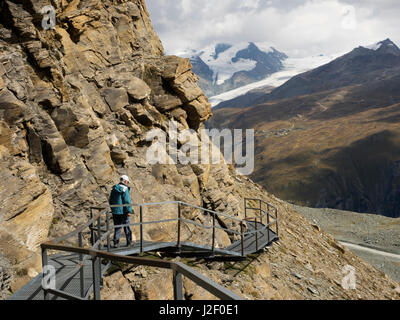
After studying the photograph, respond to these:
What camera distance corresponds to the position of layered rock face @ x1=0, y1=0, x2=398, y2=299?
10445mm

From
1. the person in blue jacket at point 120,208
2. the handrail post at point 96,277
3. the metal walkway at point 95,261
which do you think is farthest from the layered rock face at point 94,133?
the handrail post at point 96,277

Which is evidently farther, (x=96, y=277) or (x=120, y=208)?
(x=120, y=208)

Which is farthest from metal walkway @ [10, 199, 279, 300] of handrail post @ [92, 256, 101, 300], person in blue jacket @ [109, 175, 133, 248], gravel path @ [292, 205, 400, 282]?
gravel path @ [292, 205, 400, 282]

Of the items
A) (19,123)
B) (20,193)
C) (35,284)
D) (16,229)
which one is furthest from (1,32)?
(35,284)

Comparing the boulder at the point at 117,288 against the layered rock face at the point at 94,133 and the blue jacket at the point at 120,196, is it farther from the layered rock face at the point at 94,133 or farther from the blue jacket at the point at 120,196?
the blue jacket at the point at 120,196

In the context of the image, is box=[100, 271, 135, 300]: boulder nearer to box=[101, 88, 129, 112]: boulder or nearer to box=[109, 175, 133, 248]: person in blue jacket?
box=[109, 175, 133, 248]: person in blue jacket

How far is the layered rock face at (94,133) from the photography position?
10.4m

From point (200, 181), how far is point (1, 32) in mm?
11370

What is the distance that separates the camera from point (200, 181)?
1888cm

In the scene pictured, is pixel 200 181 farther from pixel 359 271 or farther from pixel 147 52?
pixel 359 271

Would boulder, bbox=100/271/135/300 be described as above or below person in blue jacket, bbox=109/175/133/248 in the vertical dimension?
below

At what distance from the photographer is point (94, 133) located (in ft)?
47.4

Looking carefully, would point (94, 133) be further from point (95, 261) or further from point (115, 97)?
point (95, 261)

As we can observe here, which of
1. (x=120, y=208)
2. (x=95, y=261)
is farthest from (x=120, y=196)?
(x=95, y=261)
